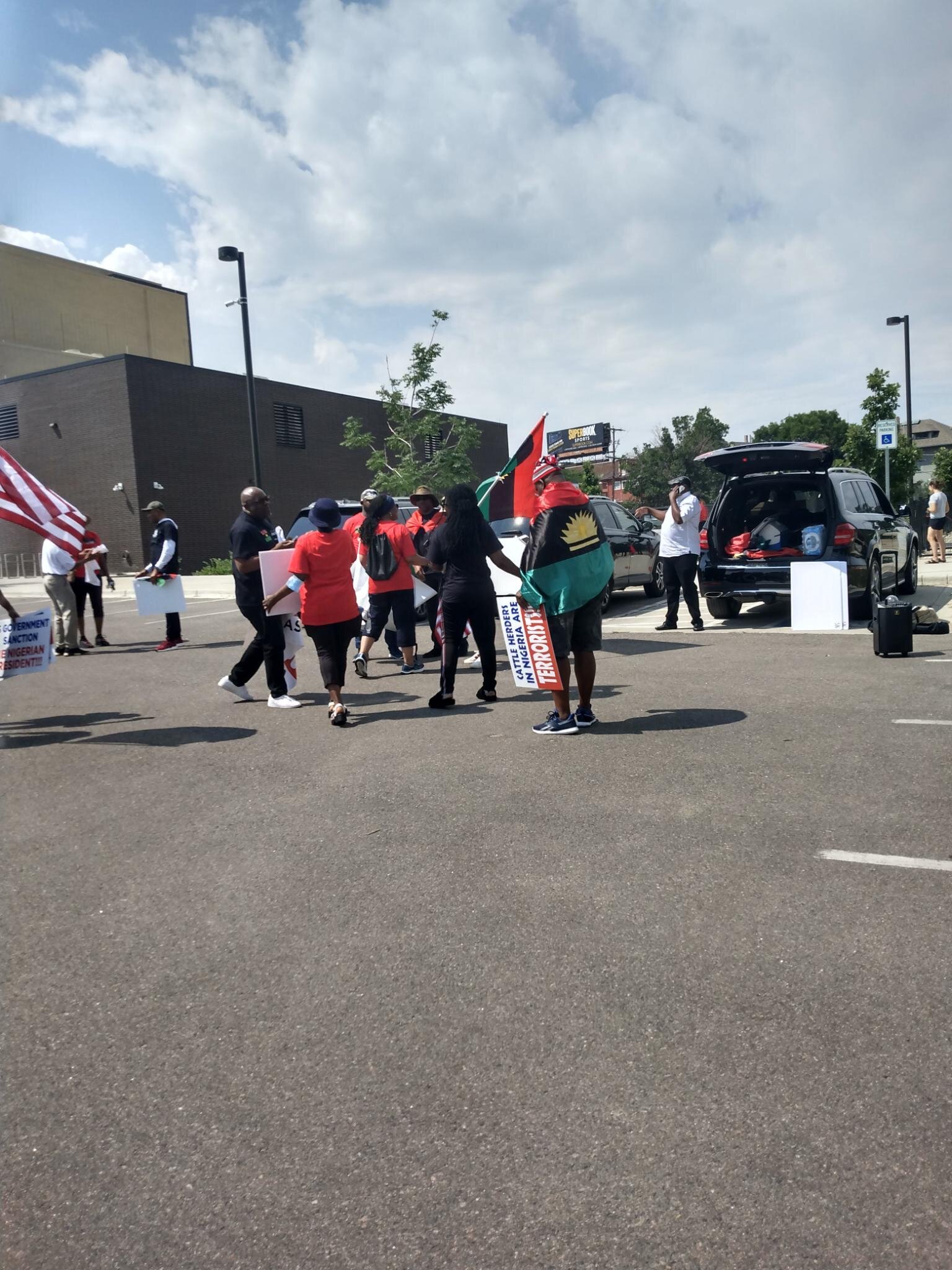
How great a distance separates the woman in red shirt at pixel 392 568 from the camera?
9.21 meters

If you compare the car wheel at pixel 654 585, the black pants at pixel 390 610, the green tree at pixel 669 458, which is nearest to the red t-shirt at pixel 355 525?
the black pants at pixel 390 610

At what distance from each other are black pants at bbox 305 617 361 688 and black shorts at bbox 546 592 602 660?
1.87 meters

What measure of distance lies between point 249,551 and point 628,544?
322 inches

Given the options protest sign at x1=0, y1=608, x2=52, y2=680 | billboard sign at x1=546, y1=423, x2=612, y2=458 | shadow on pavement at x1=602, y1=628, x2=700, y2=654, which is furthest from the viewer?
billboard sign at x1=546, y1=423, x2=612, y2=458

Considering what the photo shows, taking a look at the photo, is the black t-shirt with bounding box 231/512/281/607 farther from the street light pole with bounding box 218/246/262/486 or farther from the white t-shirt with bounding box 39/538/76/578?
the street light pole with bounding box 218/246/262/486

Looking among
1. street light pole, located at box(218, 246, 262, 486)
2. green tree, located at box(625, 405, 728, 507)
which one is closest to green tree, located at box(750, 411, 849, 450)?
green tree, located at box(625, 405, 728, 507)

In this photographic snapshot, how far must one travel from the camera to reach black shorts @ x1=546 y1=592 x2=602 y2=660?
6.83 metres

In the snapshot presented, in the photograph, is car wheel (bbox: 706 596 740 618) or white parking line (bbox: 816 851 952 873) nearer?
white parking line (bbox: 816 851 952 873)

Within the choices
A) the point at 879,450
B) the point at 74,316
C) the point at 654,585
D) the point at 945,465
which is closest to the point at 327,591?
the point at 654,585

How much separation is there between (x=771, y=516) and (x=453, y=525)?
6274mm

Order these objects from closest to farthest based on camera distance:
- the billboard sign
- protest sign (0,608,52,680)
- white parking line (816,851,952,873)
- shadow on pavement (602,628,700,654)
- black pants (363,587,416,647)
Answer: white parking line (816,851,952,873) < protest sign (0,608,52,680) < black pants (363,587,416,647) < shadow on pavement (602,628,700,654) < the billboard sign

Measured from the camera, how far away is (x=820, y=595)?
37.2 feet

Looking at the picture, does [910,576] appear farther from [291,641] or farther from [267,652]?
[267,652]

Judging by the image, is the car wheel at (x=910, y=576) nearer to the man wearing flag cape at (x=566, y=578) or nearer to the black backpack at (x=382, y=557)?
the black backpack at (x=382, y=557)
